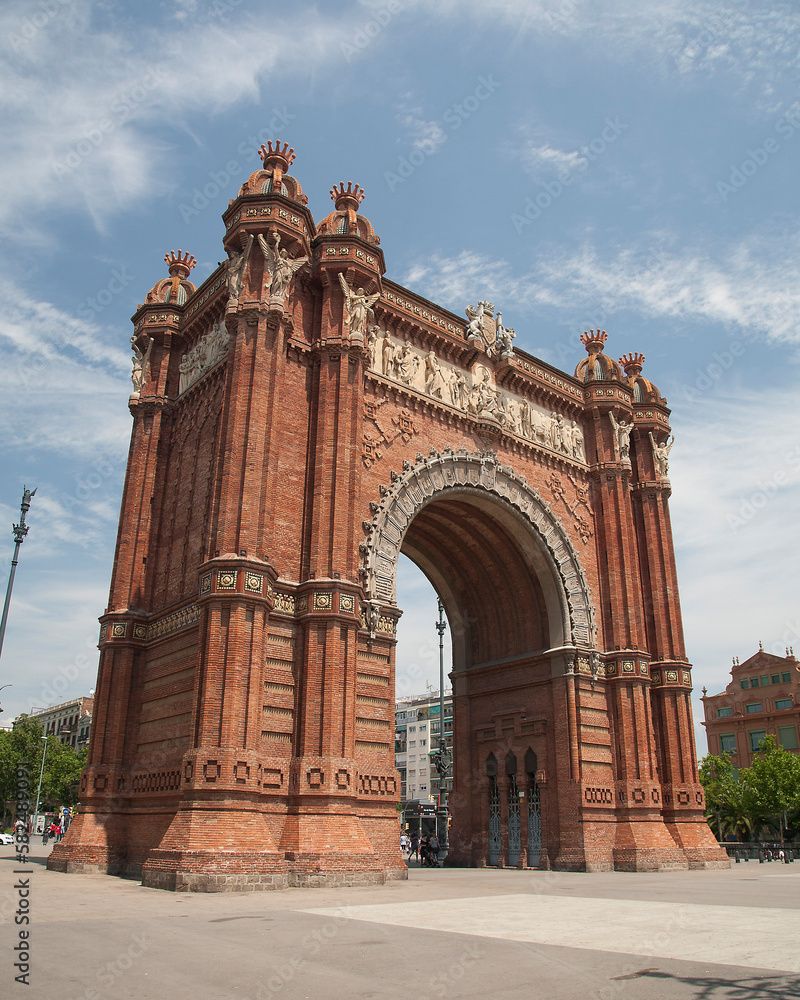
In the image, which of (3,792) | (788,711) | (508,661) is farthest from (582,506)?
(3,792)

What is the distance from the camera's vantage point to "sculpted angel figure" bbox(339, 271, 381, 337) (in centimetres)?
2194

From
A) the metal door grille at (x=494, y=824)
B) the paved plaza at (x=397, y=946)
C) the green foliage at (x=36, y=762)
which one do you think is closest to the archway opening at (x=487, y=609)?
the metal door grille at (x=494, y=824)

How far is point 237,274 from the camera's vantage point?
20.7 m

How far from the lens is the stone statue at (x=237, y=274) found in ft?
→ 67.2

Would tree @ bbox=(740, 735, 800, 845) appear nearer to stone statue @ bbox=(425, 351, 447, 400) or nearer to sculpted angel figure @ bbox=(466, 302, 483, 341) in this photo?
sculpted angel figure @ bbox=(466, 302, 483, 341)

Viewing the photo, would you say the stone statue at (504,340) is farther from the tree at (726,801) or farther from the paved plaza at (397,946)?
the tree at (726,801)

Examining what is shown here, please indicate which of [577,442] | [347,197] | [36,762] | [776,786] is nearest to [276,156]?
[347,197]

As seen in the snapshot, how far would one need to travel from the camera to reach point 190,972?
7.32 m

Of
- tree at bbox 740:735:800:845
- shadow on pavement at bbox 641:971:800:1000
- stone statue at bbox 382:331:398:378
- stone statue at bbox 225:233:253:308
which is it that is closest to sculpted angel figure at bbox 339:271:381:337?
stone statue at bbox 382:331:398:378

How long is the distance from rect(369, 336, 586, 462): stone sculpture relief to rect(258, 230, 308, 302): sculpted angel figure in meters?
3.49

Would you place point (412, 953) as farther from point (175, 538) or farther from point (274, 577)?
point (175, 538)

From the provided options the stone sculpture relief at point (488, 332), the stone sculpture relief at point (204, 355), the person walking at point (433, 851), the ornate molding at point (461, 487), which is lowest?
the person walking at point (433, 851)

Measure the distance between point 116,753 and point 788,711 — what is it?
60.5 metres

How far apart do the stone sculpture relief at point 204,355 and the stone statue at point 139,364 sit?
3.64 ft
